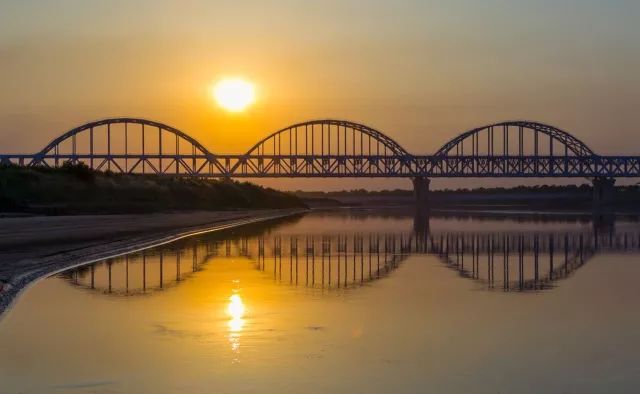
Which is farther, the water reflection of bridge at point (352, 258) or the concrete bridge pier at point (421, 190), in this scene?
the concrete bridge pier at point (421, 190)

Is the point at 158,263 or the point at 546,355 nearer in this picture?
the point at 546,355

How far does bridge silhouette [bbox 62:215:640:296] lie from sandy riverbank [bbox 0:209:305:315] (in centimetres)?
112

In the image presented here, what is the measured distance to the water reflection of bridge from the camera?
90.3ft

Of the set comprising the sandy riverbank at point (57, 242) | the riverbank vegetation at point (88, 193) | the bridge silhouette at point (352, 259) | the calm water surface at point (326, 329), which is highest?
the riverbank vegetation at point (88, 193)

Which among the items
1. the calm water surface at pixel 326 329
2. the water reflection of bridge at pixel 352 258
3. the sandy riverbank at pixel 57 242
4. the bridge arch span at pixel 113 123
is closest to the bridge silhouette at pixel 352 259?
the water reflection of bridge at pixel 352 258

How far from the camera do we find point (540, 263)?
34000mm

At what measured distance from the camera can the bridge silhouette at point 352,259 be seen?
2728 cm

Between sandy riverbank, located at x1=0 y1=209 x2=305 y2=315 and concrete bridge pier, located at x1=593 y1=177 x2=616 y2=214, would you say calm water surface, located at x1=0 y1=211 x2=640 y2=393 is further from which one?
concrete bridge pier, located at x1=593 y1=177 x2=616 y2=214

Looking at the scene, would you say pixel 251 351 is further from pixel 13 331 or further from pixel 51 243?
pixel 51 243

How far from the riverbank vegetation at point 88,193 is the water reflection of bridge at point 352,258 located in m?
26.2

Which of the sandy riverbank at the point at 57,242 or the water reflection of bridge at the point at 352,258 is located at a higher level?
the sandy riverbank at the point at 57,242

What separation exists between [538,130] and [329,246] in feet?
458

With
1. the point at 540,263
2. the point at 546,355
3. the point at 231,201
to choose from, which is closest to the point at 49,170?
the point at 231,201

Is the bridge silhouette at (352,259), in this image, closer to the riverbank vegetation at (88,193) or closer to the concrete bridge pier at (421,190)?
the riverbank vegetation at (88,193)
